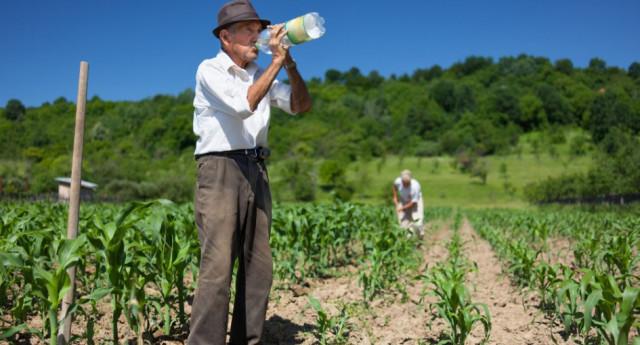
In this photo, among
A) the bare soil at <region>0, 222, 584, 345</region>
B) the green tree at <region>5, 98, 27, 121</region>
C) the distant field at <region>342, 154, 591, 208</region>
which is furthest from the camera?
the green tree at <region>5, 98, 27, 121</region>

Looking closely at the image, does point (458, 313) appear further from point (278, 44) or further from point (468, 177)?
point (468, 177)

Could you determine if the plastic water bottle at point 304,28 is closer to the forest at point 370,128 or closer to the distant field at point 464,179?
the forest at point 370,128

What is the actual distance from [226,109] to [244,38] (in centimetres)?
52

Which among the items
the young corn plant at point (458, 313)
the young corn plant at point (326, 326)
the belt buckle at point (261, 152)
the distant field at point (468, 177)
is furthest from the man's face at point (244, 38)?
the distant field at point (468, 177)

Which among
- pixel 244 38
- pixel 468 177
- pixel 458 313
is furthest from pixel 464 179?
pixel 244 38

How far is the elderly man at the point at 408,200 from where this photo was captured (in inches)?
380

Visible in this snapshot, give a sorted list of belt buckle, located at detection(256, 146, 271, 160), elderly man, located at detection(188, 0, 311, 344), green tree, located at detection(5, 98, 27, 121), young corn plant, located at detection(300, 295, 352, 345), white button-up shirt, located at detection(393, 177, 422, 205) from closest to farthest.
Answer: elderly man, located at detection(188, 0, 311, 344) < belt buckle, located at detection(256, 146, 271, 160) < young corn plant, located at detection(300, 295, 352, 345) < white button-up shirt, located at detection(393, 177, 422, 205) < green tree, located at detection(5, 98, 27, 121)

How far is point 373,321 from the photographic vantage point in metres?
4.25

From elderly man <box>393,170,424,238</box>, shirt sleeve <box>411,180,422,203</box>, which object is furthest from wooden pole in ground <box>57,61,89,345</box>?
shirt sleeve <box>411,180,422,203</box>

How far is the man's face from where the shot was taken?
9.32ft

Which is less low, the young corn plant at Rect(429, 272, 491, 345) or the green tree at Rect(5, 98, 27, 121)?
the green tree at Rect(5, 98, 27, 121)

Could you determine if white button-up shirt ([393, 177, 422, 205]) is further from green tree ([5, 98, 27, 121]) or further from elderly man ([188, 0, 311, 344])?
green tree ([5, 98, 27, 121])

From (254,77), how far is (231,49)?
239 millimetres

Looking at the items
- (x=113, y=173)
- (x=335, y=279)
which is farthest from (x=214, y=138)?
(x=113, y=173)
